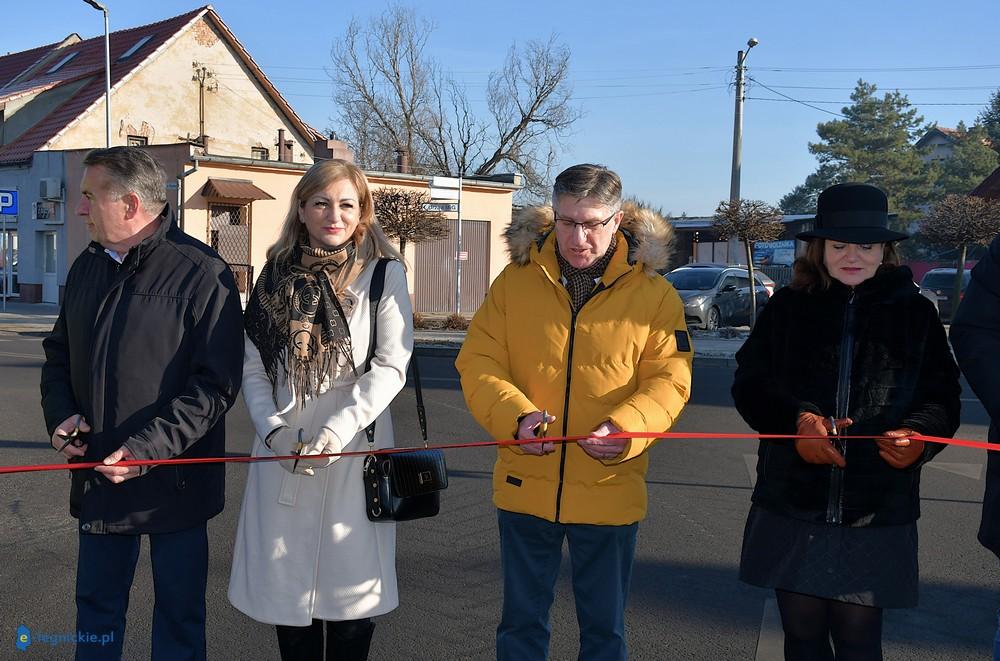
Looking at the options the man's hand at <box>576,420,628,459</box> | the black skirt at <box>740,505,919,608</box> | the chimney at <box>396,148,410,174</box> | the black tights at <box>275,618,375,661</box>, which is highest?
the chimney at <box>396,148,410,174</box>

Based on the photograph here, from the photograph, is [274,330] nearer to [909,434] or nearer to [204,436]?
[204,436]

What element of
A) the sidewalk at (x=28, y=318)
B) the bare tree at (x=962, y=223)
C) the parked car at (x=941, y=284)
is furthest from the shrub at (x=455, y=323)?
the parked car at (x=941, y=284)

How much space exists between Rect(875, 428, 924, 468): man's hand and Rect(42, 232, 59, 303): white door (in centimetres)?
2766

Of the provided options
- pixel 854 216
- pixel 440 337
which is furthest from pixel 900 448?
pixel 440 337

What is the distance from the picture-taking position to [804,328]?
2.93 meters

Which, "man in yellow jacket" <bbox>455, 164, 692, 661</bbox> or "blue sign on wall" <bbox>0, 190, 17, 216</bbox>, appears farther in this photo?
"blue sign on wall" <bbox>0, 190, 17, 216</bbox>

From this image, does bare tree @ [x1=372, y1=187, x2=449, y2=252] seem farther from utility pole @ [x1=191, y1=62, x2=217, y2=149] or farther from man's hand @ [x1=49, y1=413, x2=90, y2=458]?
man's hand @ [x1=49, y1=413, x2=90, y2=458]

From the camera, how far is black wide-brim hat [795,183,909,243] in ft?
9.52

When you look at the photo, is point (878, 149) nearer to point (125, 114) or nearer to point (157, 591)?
point (125, 114)

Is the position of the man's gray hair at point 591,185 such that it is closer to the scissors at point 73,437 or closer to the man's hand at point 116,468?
the man's hand at point 116,468

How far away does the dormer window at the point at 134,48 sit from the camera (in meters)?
31.4

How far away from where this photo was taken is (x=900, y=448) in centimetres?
271

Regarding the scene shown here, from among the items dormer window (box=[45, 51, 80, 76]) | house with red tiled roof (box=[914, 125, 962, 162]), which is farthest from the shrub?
house with red tiled roof (box=[914, 125, 962, 162])

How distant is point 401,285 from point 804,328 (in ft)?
4.54
